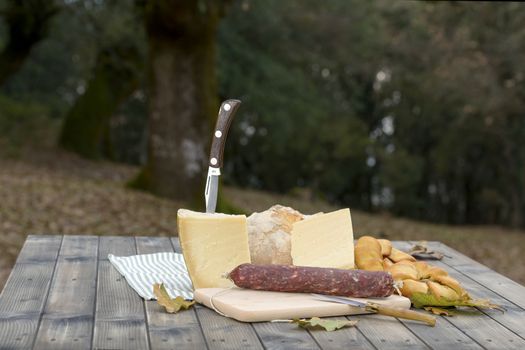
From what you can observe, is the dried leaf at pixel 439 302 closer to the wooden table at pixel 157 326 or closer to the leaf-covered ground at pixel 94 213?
the wooden table at pixel 157 326

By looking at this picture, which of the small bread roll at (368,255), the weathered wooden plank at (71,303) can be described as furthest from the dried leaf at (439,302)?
the weathered wooden plank at (71,303)

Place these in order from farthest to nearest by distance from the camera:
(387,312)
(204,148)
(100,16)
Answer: (100,16) < (204,148) < (387,312)

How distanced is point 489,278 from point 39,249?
1881mm

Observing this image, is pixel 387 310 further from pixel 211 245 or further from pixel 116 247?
pixel 116 247

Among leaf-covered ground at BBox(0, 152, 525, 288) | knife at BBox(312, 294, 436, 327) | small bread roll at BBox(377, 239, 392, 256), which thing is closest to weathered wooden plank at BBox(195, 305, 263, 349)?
knife at BBox(312, 294, 436, 327)

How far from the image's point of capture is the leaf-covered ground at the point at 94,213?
7965 mm

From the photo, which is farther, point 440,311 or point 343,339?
point 440,311

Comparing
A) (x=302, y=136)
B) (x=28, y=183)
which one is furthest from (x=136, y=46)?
(x=302, y=136)

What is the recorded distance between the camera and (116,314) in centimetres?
253

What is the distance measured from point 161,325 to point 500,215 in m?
23.2

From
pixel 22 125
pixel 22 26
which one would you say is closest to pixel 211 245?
pixel 22 26

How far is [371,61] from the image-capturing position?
1880cm

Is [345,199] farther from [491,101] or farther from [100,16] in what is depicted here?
[100,16]

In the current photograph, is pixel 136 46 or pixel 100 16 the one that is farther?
pixel 136 46
